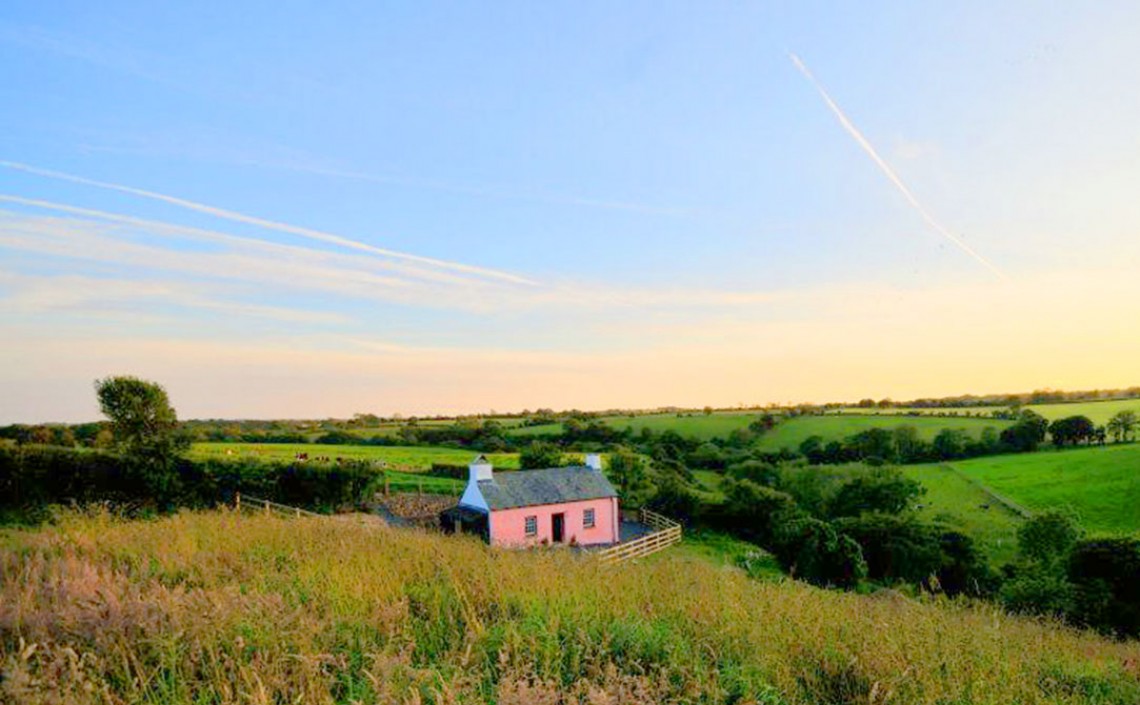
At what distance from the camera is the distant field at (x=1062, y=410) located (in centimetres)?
6550

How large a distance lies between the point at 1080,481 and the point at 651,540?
130 ft

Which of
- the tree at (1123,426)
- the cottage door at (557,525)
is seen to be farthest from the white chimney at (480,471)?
the tree at (1123,426)

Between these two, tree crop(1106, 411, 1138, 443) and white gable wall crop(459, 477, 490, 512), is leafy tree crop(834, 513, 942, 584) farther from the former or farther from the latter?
tree crop(1106, 411, 1138, 443)

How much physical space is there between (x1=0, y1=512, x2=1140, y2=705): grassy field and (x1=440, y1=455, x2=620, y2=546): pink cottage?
1014 inches

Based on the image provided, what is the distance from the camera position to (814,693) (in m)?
4.22

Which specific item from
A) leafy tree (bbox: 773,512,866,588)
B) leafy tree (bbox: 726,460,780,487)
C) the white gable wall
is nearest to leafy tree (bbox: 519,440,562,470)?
the white gable wall

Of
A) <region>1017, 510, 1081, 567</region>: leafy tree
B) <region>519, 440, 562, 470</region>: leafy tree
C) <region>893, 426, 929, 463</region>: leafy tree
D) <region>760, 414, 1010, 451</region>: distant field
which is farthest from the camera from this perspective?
<region>760, 414, 1010, 451</region>: distant field

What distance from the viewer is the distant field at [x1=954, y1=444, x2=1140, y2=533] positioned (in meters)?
42.5

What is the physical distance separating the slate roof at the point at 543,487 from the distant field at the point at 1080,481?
29693 mm

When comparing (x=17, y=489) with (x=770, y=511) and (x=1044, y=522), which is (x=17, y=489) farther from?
(x=1044, y=522)

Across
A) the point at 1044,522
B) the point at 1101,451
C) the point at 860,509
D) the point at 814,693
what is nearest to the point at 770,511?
the point at 860,509

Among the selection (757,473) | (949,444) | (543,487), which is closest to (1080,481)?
(949,444)

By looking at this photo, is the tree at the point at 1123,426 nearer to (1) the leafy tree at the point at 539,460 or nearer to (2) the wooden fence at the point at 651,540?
(2) the wooden fence at the point at 651,540

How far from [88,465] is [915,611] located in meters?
32.5
